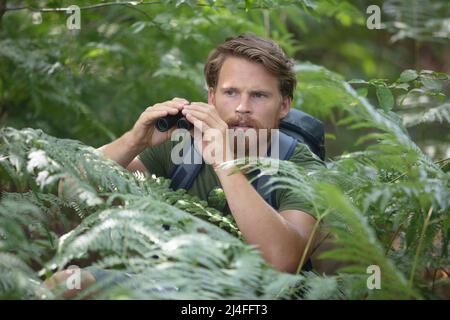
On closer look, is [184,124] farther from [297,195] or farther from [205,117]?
[297,195]

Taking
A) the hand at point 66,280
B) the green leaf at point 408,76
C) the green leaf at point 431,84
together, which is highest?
the green leaf at point 408,76

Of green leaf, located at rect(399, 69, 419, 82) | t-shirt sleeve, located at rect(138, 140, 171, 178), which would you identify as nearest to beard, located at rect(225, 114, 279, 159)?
t-shirt sleeve, located at rect(138, 140, 171, 178)

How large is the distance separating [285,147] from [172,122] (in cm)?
58

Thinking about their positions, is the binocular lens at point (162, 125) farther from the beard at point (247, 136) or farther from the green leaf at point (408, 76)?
the green leaf at point (408, 76)

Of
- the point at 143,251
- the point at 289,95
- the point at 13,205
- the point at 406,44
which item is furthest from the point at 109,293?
the point at 406,44

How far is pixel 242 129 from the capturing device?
3.15 meters

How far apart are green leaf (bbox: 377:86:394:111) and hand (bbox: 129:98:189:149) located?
0.88 metres

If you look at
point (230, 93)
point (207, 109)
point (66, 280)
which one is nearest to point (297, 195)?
point (207, 109)

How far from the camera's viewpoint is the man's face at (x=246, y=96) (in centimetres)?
321

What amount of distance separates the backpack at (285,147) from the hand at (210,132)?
0.24m

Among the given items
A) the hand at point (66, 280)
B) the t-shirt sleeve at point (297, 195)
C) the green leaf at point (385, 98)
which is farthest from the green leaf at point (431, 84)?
the hand at point (66, 280)

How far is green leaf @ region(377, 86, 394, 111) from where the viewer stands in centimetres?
292

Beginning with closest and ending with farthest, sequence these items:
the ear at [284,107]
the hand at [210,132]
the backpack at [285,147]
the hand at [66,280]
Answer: the hand at [66,280]
the hand at [210,132]
the backpack at [285,147]
the ear at [284,107]
